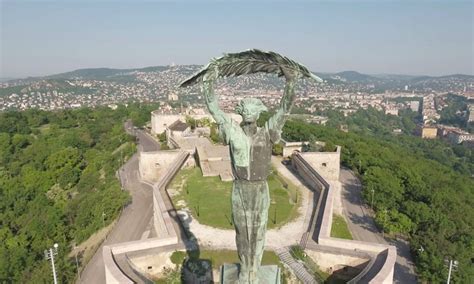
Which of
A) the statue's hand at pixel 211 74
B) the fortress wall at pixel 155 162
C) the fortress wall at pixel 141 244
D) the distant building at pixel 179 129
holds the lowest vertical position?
the fortress wall at pixel 155 162

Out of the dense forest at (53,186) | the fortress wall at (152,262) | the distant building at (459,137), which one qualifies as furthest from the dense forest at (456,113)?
the fortress wall at (152,262)

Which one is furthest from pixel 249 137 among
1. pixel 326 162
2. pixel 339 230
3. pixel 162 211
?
pixel 326 162

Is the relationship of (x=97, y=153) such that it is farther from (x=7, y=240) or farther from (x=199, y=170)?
(x=199, y=170)

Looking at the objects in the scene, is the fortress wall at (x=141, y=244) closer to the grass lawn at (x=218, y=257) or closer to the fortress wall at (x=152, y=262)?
the fortress wall at (x=152, y=262)

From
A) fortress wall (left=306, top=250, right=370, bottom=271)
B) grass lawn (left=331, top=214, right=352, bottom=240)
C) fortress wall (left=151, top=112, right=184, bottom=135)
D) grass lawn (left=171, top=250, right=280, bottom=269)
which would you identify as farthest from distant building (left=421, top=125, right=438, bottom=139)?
grass lawn (left=171, top=250, right=280, bottom=269)

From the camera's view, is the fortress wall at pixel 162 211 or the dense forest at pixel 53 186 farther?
the dense forest at pixel 53 186

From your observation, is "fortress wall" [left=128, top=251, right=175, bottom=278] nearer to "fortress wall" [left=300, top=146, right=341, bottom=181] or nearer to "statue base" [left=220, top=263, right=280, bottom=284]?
"statue base" [left=220, top=263, right=280, bottom=284]

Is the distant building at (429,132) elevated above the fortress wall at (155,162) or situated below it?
below
